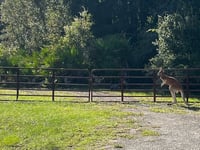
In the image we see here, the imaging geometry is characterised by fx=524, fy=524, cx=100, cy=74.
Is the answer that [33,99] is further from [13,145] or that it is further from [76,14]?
[76,14]

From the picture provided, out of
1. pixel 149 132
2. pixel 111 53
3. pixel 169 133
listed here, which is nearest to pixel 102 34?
pixel 111 53

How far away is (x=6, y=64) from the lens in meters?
35.8

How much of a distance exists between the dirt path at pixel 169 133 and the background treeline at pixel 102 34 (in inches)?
456

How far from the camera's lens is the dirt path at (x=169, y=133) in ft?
38.6

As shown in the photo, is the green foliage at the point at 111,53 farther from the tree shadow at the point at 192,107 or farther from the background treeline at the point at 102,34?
the tree shadow at the point at 192,107

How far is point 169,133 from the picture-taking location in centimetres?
1329

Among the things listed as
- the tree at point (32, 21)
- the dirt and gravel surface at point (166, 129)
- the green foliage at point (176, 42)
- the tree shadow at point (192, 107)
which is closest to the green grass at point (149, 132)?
the dirt and gravel surface at point (166, 129)

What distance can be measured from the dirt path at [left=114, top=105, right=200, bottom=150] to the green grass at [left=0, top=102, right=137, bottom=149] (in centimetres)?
66

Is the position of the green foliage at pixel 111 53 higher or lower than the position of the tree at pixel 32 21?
lower

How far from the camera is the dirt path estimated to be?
11.8 metres

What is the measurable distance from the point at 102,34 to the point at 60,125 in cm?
2533

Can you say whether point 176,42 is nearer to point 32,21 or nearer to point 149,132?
point 149,132

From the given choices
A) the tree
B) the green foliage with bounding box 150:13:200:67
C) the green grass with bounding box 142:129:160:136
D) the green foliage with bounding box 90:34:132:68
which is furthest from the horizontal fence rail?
the green grass with bounding box 142:129:160:136

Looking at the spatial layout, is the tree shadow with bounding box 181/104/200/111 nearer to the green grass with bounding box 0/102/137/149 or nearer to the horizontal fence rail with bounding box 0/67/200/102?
the horizontal fence rail with bounding box 0/67/200/102
